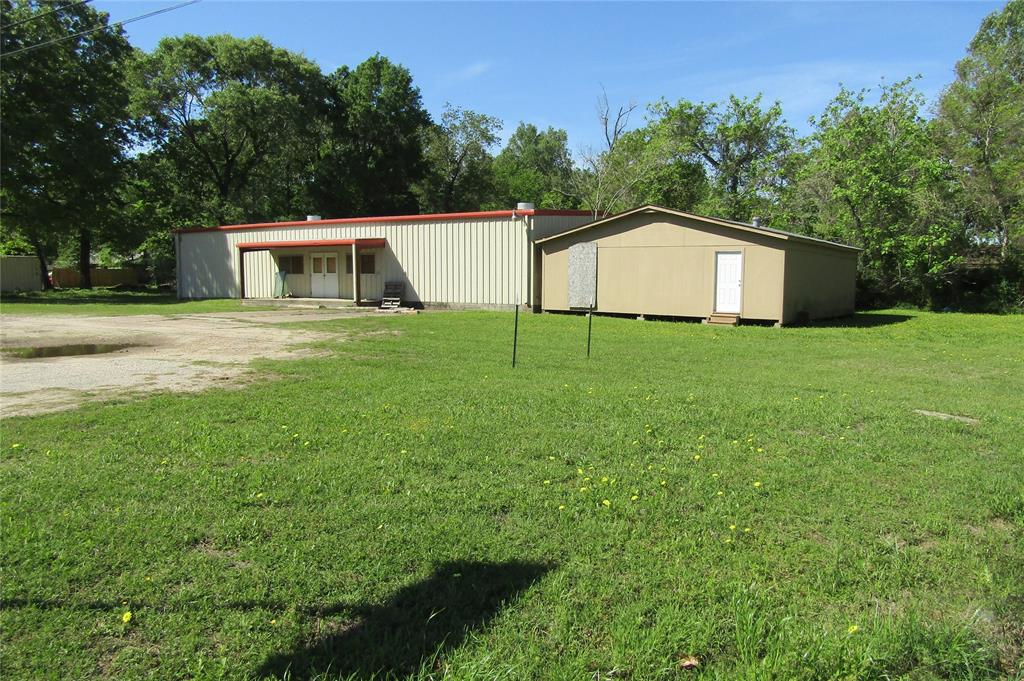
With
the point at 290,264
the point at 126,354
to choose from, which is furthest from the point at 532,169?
the point at 126,354

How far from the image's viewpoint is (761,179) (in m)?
33.2

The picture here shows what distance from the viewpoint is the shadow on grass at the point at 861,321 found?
17797mm

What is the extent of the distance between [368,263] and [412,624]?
23.4 meters

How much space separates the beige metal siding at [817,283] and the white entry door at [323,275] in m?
17.0

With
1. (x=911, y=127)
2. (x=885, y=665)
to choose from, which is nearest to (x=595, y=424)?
(x=885, y=665)

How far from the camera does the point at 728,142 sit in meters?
36.5

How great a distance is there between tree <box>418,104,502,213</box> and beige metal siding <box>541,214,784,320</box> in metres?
Answer: 26.7

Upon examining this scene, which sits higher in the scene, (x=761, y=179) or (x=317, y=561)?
(x=761, y=179)

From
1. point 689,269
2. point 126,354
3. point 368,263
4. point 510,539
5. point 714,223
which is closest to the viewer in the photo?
point 510,539

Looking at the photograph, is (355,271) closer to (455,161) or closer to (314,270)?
(314,270)

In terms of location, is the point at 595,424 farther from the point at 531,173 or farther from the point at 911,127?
→ the point at 531,173

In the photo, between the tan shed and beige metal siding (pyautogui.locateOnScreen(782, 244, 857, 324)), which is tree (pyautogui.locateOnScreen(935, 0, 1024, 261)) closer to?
beige metal siding (pyautogui.locateOnScreen(782, 244, 857, 324))

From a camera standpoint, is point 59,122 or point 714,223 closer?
point 714,223

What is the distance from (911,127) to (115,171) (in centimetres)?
3489
